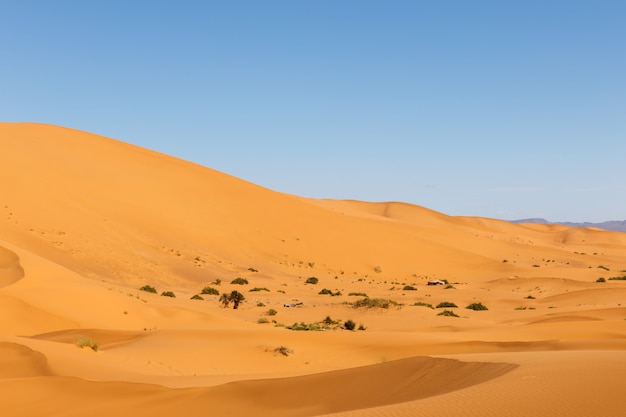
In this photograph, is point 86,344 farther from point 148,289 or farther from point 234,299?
point 148,289

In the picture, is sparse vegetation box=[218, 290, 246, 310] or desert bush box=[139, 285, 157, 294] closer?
sparse vegetation box=[218, 290, 246, 310]

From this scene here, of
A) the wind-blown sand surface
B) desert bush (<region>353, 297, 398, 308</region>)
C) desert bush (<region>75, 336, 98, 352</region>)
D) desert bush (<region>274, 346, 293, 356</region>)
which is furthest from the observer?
desert bush (<region>353, 297, 398, 308</region>)

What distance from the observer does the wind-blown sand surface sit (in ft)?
30.2

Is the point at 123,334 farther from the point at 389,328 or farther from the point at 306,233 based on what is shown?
the point at 306,233

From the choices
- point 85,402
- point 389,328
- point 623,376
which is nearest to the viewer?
point 623,376

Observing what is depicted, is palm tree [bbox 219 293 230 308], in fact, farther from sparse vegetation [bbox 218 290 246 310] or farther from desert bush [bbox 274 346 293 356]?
desert bush [bbox 274 346 293 356]

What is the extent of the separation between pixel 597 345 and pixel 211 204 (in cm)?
4498

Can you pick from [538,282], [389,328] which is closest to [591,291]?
[538,282]

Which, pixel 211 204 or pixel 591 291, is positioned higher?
pixel 211 204

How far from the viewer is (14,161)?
47.3 metres

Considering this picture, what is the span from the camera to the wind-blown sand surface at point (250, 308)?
920cm

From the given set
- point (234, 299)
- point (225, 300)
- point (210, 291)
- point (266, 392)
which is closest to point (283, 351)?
point (266, 392)

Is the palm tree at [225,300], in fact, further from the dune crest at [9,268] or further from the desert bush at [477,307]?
the desert bush at [477,307]

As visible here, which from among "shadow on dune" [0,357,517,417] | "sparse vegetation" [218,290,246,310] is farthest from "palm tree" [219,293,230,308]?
"shadow on dune" [0,357,517,417]
